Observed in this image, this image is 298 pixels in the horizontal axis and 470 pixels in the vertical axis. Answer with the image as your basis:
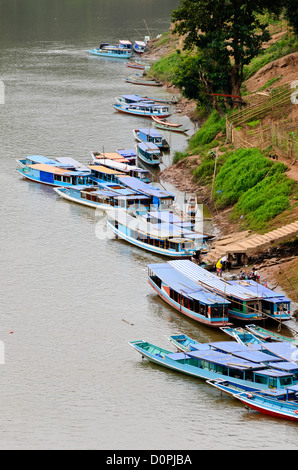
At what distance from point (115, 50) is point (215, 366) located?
9505 cm

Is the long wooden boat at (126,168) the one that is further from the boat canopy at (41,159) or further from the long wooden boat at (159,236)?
the long wooden boat at (159,236)

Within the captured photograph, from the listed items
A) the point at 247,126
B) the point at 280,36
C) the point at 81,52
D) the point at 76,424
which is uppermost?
the point at 81,52

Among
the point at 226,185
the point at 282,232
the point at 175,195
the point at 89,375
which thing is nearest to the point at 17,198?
the point at 175,195

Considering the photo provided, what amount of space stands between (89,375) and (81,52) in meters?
92.7

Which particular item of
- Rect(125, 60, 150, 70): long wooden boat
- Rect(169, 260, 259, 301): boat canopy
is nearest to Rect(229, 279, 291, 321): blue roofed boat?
Rect(169, 260, 259, 301): boat canopy

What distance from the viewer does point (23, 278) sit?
4588 cm

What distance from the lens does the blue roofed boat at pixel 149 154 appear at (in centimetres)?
6662

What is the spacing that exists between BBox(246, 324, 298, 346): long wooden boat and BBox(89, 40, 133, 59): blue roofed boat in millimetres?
88657

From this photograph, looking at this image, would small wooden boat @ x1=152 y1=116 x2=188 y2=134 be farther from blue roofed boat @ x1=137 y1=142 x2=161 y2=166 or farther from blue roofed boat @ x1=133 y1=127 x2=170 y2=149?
blue roofed boat @ x1=137 y1=142 x2=161 y2=166

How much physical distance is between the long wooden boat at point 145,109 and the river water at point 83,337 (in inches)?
244

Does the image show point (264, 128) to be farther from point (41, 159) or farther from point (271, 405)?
point (271, 405)

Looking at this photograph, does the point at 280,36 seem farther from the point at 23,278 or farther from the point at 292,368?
the point at 292,368

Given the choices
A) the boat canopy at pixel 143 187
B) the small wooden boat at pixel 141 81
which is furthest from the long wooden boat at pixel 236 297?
the small wooden boat at pixel 141 81

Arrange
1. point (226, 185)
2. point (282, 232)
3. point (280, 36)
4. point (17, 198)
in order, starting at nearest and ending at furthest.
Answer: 1. point (282, 232)
2. point (226, 185)
3. point (17, 198)
4. point (280, 36)
